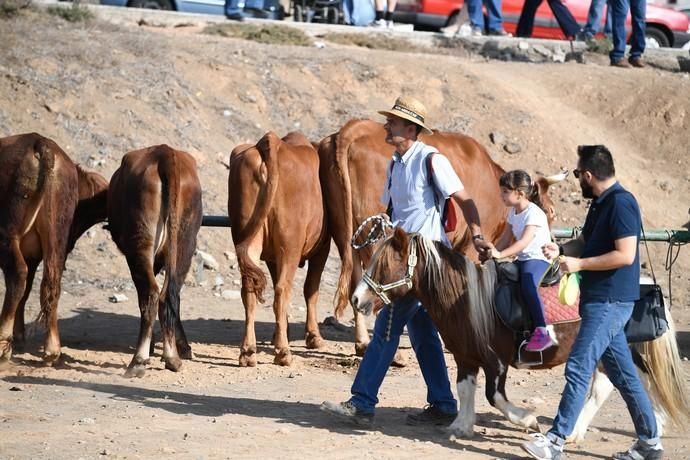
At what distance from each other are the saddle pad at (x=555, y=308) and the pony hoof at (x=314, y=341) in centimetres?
364

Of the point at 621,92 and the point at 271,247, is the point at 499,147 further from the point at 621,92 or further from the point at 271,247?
the point at 271,247

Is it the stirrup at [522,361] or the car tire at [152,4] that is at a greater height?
the car tire at [152,4]

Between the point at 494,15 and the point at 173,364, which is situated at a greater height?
the point at 494,15

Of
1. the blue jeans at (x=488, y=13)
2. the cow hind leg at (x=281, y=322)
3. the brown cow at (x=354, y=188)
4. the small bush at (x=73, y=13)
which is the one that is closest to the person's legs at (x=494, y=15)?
the blue jeans at (x=488, y=13)

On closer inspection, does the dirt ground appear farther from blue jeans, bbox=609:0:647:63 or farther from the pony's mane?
the pony's mane

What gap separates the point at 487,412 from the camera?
27.8 ft

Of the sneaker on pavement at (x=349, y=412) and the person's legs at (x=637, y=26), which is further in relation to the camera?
the person's legs at (x=637, y=26)

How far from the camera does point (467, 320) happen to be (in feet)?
24.6

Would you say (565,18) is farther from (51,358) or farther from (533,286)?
(533,286)

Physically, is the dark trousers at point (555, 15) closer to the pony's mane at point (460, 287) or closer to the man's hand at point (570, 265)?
the pony's mane at point (460, 287)

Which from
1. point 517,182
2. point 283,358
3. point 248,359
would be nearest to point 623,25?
point 283,358

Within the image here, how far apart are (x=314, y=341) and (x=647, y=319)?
4161 millimetres

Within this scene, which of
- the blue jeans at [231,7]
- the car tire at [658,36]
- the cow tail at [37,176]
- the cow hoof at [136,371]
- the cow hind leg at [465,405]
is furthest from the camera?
the car tire at [658,36]

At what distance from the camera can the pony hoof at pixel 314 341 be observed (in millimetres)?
10891
